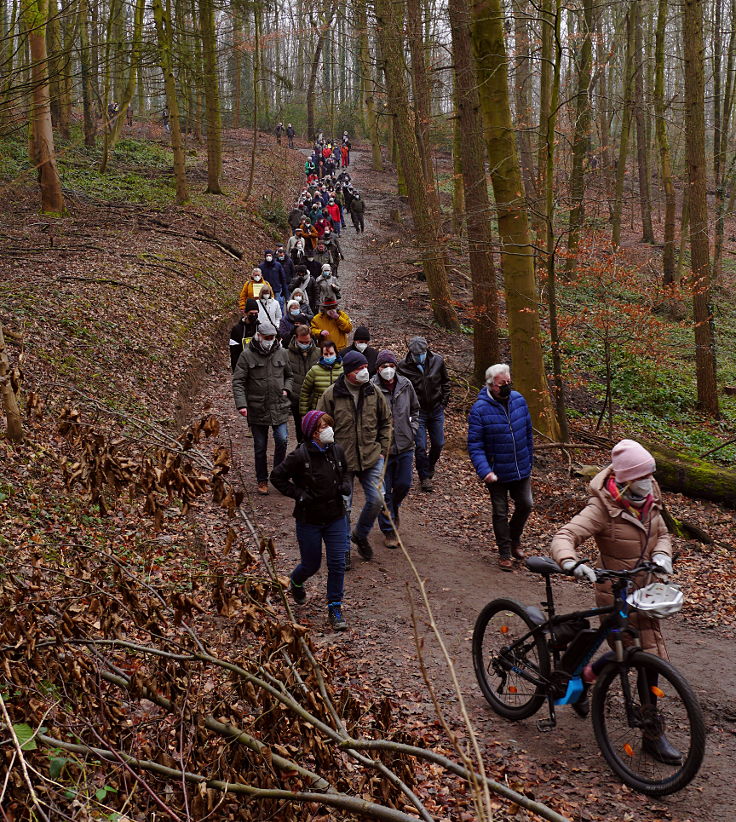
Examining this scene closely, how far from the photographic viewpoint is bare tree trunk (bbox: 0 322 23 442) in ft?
13.0

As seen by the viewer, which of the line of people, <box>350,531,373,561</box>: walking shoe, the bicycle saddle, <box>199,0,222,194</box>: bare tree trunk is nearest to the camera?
the bicycle saddle

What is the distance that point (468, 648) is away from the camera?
6500 millimetres

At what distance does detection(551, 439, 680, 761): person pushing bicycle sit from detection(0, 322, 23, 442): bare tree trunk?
3.49m

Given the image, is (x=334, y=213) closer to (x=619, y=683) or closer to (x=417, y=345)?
(x=417, y=345)

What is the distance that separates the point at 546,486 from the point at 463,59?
8730 mm

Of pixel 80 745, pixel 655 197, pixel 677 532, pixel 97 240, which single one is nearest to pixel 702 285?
pixel 677 532

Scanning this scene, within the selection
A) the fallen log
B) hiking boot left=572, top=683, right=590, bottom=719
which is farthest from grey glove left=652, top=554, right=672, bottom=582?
the fallen log

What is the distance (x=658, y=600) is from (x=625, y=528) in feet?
2.08

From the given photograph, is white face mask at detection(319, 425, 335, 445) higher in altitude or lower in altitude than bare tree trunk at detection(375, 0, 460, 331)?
lower

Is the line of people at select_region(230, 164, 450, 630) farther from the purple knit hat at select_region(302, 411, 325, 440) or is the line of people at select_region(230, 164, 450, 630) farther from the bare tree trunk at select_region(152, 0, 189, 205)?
the bare tree trunk at select_region(152, 0, 189, 205)

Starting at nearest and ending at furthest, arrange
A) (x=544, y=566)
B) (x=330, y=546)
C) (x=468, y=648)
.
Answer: (x=544, y=566), (x=468, y=648), (x=330, y=546)

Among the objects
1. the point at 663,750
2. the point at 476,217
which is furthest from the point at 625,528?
the point at 476,217

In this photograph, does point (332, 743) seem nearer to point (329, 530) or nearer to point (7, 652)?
point (7, 652)

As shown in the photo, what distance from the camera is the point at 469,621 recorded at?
7012 millimetres
